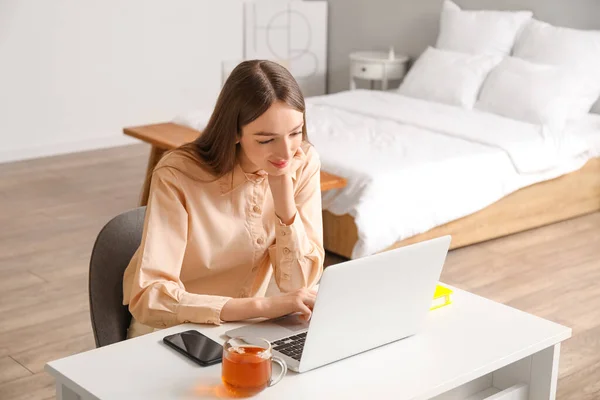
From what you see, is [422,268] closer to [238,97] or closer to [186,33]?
[238,97]

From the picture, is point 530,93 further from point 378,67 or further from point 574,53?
point 378,67

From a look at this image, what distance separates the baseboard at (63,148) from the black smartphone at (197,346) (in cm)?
414

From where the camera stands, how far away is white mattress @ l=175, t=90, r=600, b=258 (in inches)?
145

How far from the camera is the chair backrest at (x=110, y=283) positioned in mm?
1897

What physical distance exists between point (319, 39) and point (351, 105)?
1897 mm

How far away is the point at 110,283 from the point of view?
1.90m

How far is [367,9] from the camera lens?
635 centimetres

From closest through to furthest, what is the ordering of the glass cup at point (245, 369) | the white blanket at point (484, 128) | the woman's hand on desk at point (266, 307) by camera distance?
the glass cup at point (245, 369)
the woman's hand on desk at point (266, 307)
the white blanket at point (484, 128)

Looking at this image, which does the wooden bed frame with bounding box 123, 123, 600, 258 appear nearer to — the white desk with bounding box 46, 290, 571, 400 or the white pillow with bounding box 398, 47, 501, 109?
the white pillow with bounding box 398, 47, 501, 109

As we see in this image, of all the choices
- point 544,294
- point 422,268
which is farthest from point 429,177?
point 422,268

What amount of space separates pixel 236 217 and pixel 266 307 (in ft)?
0.94

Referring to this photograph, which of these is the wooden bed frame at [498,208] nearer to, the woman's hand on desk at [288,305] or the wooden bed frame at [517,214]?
the wooden bed frame at [517,214]

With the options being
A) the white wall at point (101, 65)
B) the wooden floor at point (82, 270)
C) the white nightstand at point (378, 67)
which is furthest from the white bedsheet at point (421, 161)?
the white wall at point (101, 65)

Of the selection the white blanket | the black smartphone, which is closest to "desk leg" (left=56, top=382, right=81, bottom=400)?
the black smartphone
